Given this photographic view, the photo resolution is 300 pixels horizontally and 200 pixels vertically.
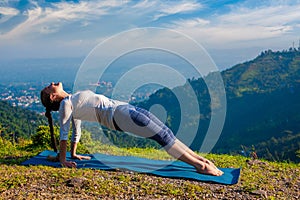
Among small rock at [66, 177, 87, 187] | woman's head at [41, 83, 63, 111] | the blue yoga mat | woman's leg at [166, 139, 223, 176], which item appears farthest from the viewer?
woman's head at [41, 83, 63, 111]

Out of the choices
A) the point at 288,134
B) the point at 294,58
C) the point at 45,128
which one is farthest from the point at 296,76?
the point at 45,128

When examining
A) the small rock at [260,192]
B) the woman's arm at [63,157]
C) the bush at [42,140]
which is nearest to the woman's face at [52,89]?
the woman's arm at [63,157]

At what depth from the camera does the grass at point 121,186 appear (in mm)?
4043

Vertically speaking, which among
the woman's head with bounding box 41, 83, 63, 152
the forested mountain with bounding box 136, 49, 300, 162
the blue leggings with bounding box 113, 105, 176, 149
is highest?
the woman's head with bounding box 41, 83, 63, 152

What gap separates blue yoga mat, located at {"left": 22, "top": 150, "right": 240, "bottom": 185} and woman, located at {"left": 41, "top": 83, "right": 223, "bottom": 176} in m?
0.19

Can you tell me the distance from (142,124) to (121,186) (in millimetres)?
1158

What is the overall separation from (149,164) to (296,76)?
124 m

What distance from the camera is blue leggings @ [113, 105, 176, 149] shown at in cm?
516

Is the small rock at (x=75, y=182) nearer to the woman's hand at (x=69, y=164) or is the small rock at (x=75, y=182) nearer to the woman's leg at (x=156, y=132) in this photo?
the woman's hand at (x=69, y=164)

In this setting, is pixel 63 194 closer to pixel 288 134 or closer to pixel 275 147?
pixel 275 147

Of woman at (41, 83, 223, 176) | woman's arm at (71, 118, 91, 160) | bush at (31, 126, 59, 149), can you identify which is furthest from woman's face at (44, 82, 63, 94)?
bush at (31, 126, 59, 149)

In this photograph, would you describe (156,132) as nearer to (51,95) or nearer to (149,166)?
(149,166)

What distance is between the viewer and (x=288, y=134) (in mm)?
72562

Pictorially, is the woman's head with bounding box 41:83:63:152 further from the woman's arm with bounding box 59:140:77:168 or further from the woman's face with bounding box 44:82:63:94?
the woman's arm with bounding box 59:140:77:168
